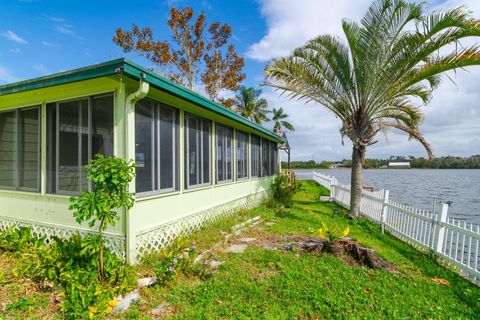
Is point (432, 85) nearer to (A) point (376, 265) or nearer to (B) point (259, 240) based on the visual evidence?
(A) point (376, 265)

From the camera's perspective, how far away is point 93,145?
4.11 meters

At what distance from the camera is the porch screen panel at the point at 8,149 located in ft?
16.7

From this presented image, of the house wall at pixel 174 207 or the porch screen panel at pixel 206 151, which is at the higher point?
the porch screen panel at pixel 206 151

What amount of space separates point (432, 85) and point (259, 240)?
283 inches

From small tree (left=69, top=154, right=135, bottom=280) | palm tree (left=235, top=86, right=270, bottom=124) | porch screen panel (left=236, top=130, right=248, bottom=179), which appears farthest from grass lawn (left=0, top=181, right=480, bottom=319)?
palm tree (left=235, top=86, right=270, bottom=124)

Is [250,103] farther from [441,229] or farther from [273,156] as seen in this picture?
[441,229]

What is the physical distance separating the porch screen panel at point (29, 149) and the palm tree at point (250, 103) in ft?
71.0

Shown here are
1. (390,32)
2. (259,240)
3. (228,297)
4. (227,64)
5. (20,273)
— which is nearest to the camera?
(228,297)

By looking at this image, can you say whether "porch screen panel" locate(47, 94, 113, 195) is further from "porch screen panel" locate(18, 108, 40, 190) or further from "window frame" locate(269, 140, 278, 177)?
"window frame" locate(269, 140, 278, 177)

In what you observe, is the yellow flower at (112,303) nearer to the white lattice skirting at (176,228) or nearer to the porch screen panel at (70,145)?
the white lattice skirting at (176,228)

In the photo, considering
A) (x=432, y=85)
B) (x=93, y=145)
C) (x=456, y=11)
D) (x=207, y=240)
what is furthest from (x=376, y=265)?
(x=432, y=85)

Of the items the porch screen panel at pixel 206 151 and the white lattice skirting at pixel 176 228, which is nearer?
the white lattice skirting at pixel 176 228

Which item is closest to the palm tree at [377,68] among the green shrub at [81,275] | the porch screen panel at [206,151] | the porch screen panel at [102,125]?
the porch screen panel at [206,151]

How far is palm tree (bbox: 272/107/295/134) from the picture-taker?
31828 mm
